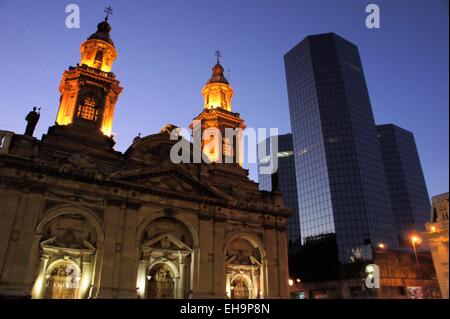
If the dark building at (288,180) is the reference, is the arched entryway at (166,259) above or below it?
below

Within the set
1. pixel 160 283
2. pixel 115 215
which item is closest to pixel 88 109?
pixel 115 215

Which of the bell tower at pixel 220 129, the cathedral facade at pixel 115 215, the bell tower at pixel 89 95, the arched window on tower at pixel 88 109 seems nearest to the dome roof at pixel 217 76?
the bell tower at pixel 220 129

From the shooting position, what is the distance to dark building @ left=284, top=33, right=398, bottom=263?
99.6 m

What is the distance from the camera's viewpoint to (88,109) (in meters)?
41.6

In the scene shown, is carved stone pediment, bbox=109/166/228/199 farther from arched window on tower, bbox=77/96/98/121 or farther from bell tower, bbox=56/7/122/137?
arched window on tower, bbox=77/96/98/121

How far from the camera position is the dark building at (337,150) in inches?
3922

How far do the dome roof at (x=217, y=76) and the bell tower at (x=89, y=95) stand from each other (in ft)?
47.9

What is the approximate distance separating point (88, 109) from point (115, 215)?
15258 mm

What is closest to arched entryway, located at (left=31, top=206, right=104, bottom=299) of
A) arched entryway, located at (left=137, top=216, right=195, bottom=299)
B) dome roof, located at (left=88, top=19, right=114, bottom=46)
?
arched entryway, located at (left=137, top=216, right=195, bottom=299)

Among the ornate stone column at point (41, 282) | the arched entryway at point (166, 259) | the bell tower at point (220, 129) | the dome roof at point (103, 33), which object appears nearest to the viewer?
the ornate stone column at point (41, 282)

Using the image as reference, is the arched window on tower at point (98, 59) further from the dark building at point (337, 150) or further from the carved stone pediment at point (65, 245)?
the dark building at point (337, 150)

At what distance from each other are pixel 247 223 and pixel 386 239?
77272 millimetres
